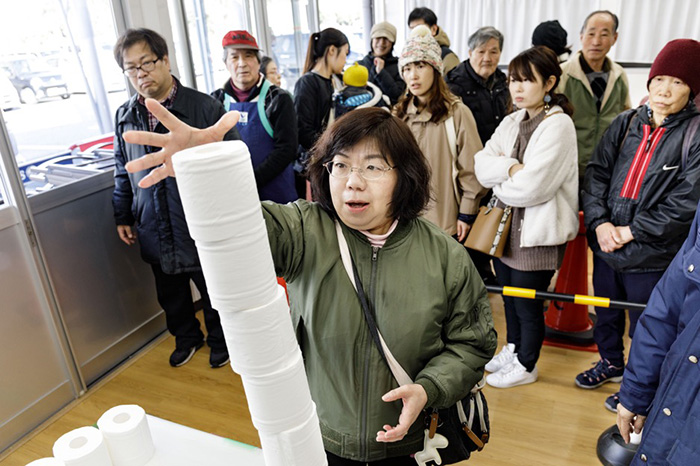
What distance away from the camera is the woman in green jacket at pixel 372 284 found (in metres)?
1.11

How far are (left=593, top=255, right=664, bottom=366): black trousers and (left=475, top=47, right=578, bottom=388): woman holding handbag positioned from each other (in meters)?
0.23

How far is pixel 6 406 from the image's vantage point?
7.73 ft

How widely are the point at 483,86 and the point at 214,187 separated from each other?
286cm

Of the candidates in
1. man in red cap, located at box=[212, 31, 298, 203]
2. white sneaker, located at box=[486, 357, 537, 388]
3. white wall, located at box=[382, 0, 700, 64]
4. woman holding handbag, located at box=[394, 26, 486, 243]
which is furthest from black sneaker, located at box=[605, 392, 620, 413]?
white wall, located at box=[382, 0, 700, 64]

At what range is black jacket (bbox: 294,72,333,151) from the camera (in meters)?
3.04

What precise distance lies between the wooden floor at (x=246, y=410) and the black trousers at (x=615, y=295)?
0.67 feet

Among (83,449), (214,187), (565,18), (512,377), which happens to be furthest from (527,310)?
(565,18)

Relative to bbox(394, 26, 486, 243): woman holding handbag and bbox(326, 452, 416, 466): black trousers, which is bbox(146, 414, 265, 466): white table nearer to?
bbox(326, 452, 416, 466): black trousers

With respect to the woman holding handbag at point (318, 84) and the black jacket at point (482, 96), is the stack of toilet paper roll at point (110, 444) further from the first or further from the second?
the black jacket at point (482, 96)

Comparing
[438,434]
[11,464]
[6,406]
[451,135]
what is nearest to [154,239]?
[6,406]

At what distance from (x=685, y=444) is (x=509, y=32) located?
6201 millimetres

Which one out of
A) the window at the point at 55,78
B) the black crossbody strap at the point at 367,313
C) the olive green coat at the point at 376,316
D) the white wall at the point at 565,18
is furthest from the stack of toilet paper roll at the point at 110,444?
the white wall at the point at 565,18

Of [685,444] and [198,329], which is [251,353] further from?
[198,329]

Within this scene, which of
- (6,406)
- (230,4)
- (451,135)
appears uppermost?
(230,4)
